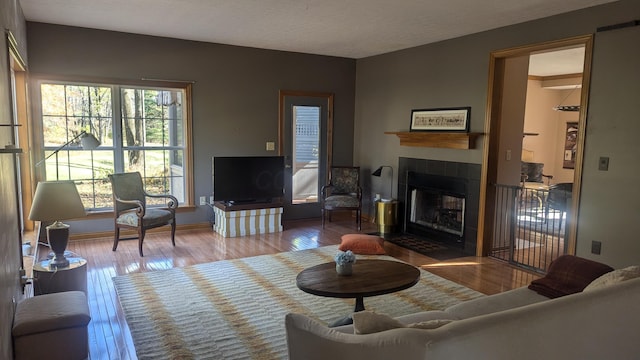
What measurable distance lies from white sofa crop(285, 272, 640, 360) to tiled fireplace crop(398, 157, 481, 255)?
10.3 ft

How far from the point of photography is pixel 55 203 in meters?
3.22

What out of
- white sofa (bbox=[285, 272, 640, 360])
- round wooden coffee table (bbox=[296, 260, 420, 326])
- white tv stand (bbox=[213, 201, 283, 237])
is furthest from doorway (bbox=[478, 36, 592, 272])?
white tv stand (bbox=[213, 201, 283, 237])

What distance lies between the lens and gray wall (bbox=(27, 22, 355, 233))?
17.6 ft

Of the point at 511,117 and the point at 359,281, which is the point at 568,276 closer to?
the point at 359,281

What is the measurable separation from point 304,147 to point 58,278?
4323mm

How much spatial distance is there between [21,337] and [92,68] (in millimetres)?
3949

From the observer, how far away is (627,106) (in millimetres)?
3850

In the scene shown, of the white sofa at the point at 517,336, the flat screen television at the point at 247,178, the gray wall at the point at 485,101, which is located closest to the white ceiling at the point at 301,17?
the gray wall at the point at 485,101

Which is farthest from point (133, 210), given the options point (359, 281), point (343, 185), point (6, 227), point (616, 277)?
point (616, 277)

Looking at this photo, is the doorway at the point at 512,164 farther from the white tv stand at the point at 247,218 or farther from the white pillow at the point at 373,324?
the white pillow at the point at 373,324

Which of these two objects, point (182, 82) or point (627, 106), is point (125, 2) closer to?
point (182, 82)

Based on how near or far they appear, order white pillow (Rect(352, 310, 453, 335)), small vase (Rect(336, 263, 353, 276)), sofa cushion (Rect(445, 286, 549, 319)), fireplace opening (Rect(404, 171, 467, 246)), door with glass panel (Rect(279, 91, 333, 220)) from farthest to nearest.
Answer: door with glass panel (Rect(279, 91, 333, 220))
fireplace opening (Rect(404, 171, 467, 246))
small vase (Rect(336, 263, 353, 276))
sofa cushion (Rect(445, 286, 549, 319))
white pillow (Rect(352, 310, 453, 335))

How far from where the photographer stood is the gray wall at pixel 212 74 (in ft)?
17.6

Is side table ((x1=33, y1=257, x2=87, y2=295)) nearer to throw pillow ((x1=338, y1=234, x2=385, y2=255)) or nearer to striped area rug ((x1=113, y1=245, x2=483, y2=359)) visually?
striped area rug ((x1=113, y1=245, x2=483, y2=359))
